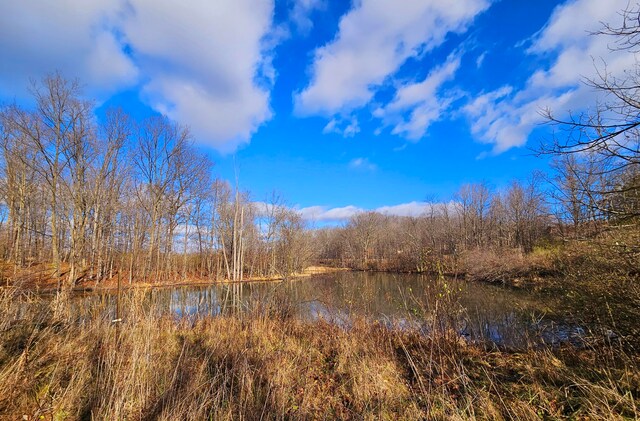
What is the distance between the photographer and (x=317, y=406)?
173 inches

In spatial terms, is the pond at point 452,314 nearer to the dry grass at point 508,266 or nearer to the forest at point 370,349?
the forest at point 370,349

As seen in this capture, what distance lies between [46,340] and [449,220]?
174 ft

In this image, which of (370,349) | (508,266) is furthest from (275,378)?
(508,266)

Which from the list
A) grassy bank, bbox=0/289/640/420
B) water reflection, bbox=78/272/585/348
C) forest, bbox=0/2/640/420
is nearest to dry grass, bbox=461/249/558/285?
forest, bbox=0/2/640/420

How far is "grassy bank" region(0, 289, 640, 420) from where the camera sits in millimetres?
3447

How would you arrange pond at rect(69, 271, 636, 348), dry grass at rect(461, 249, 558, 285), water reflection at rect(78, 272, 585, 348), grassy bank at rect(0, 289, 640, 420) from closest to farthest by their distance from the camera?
grassy bank at rect(0, 289, 640, 420) < pond at rect(69, 271, 636, 348) < water reflection at rect(78, 272, 585, 348) < dry grass at rect(461, 249, 558, 285)

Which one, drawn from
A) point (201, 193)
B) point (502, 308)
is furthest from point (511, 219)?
point (201, 193)

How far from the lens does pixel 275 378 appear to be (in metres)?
4.52

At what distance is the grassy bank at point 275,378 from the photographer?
3447 millimetres

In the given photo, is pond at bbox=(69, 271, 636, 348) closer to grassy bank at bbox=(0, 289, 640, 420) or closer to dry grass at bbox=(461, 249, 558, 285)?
grassy bank at bbox=(0, 289, 640, 420)

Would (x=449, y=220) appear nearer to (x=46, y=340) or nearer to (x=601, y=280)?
(x=601, y=280)

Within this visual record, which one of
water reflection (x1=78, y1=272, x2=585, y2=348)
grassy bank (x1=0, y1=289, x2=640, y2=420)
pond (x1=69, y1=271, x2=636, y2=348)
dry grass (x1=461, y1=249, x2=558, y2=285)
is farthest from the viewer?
dry grass (x1=461, y1=249, x2=558, y2=285)

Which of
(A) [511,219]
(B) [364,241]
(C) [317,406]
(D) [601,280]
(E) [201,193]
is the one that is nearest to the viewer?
(C) [317,406]

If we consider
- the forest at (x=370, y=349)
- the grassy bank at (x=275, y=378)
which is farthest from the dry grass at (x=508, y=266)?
the grassy bank at (x=275, y=378)
